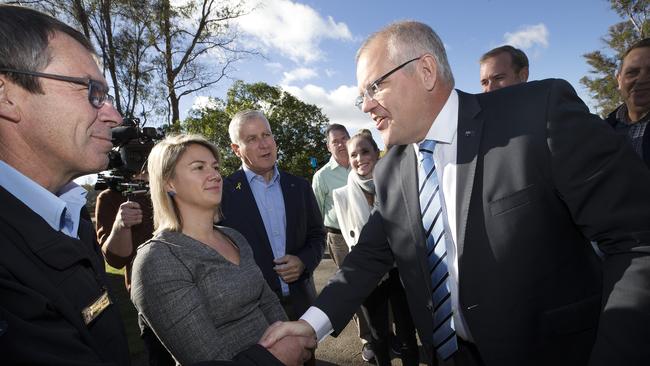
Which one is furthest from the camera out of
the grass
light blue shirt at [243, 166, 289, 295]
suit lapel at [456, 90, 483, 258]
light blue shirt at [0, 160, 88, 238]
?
the grass

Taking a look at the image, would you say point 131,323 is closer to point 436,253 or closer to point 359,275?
point 359,275

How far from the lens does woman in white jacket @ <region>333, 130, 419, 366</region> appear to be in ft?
12.8

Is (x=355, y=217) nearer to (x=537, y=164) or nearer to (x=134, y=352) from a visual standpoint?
(x=537, y=164)

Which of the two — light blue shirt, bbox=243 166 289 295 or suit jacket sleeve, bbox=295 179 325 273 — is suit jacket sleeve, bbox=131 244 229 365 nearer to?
light blue shirt, bbox=243 166 289 295

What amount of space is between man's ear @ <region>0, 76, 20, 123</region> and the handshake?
5.23 ft

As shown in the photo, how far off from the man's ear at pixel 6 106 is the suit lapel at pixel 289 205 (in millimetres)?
2561

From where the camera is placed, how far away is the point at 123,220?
3.40 m

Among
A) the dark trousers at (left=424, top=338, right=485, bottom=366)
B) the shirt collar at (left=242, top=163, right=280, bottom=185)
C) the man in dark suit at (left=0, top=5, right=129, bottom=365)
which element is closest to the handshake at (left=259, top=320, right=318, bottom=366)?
the dark trousers at (left=424, top=338, right=485, bottom=366)

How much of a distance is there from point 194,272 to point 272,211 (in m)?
1.57

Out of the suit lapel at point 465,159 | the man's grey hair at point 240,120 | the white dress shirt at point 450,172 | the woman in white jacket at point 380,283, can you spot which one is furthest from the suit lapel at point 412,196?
the woman in white jacket at point 380,283

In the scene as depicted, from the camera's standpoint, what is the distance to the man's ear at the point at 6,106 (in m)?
1.32

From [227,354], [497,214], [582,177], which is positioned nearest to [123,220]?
[227,354]

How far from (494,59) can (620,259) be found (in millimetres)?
3183

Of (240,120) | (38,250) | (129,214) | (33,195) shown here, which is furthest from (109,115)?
(240,120)
